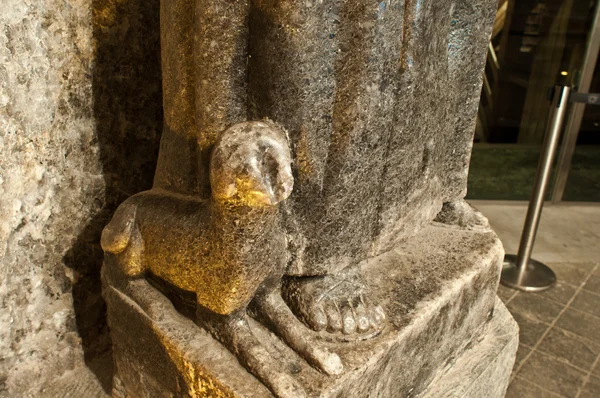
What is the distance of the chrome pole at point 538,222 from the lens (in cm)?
243

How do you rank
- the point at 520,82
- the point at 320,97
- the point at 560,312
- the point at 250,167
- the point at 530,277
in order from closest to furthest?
1. the point at 250,167
2. the point at 320,97
3. the point at 560,312
4. the point at 530,277
5. the point at 520,82

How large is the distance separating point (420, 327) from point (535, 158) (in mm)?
3158

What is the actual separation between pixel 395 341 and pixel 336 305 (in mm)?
142

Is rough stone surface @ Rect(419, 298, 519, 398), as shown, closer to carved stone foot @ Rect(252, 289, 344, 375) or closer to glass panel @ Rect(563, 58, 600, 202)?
carved stone foot @ Rect(252, 289, 344, 375)

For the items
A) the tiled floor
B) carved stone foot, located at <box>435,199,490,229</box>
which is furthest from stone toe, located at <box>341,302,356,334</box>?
the tiled floor

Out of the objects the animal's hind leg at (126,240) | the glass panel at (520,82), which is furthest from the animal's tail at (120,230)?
the glass panel at (520,82)

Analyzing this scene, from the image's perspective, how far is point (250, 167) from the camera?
2.81 ft

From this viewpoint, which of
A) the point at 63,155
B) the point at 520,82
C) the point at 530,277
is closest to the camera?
the point at 63,155

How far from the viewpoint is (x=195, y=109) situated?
1034 millimetres

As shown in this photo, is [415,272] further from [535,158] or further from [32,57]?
[535,158]

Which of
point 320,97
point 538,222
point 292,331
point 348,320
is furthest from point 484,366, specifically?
point 538,222

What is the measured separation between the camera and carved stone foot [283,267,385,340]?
1.11 m

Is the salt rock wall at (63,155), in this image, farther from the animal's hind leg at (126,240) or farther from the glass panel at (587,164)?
the glass panel at (587,164)

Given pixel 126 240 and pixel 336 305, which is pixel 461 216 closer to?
pixel 336 305
